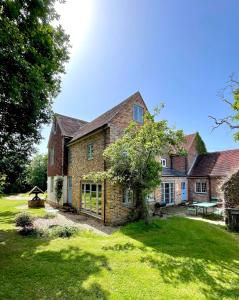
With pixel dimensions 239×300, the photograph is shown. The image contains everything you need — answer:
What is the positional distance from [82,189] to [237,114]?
42.4ft

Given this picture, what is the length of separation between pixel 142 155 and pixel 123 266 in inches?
246

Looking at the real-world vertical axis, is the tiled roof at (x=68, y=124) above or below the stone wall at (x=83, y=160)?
above

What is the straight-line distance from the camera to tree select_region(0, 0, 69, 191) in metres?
7.43

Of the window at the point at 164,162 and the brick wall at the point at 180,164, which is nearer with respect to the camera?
the window at the point at 164,162

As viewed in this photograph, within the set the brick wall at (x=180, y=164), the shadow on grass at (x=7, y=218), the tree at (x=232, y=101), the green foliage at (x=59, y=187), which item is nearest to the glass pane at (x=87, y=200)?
the green foliage at (x=59, y=187)

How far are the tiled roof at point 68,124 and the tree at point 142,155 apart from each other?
10190 millimetres

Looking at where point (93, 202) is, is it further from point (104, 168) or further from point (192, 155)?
point (192, 155)

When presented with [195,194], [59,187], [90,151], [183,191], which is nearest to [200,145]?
[195,194]

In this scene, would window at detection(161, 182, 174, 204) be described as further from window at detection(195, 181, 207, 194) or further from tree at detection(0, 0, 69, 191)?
tree at detection(0, 0, 69, 191)

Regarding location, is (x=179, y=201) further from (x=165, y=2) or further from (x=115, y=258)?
(x=165, y=2)

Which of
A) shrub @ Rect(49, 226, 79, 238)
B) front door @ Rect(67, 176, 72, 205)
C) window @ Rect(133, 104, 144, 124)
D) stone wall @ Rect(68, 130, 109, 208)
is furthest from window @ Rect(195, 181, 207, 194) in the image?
shrub @ Rect(49, 226, 79, 238)

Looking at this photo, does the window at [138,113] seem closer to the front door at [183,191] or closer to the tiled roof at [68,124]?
the tiled roof at [68,124]

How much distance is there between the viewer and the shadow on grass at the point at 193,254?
568 centimetres

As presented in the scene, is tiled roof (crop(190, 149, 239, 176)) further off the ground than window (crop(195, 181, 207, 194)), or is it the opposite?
tiled roof (crop(190, 149, 239, 176))
